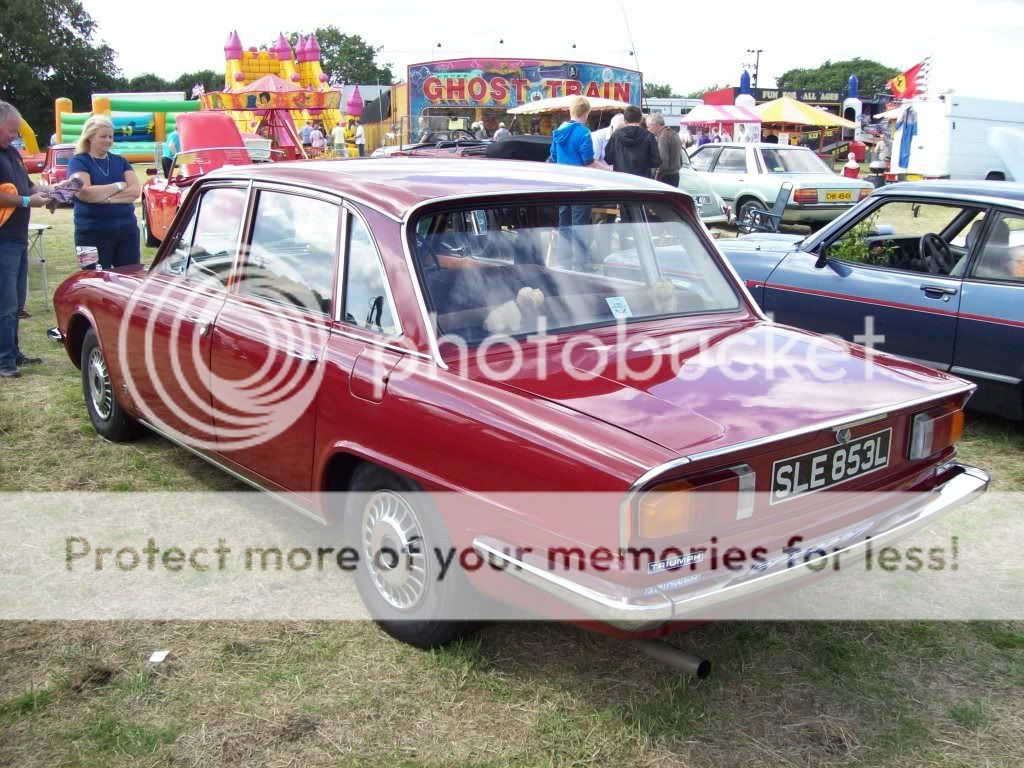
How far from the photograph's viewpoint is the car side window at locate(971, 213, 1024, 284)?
206 inches

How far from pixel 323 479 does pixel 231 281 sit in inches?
46.1

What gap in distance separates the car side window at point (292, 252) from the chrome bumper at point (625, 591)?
Result: 4.32 feet

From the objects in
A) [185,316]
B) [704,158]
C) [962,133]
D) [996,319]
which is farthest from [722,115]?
[185,316]

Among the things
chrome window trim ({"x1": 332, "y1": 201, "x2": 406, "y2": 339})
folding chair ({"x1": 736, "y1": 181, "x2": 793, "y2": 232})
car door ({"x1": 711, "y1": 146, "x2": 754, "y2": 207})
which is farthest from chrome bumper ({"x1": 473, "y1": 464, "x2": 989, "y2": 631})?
car door ({"x1": 711, "y1": 146, "x2": 754, "y2": 207})

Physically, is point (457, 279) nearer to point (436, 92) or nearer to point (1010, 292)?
point (1010, 292)

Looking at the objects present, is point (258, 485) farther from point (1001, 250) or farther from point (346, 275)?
point (1001, 250)

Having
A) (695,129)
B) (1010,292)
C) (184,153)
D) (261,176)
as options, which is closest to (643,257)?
(261,176)

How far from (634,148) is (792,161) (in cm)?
572

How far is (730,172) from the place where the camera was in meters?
15.6

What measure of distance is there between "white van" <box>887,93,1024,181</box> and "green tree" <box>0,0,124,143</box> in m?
46.6

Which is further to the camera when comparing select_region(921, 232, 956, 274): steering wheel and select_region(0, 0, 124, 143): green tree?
select_region(0, 0, 124, 143): green tree

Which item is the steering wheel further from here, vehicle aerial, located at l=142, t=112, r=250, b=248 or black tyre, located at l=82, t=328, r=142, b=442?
vehicle aerial, located at l=142, t=112, r=250, b=248

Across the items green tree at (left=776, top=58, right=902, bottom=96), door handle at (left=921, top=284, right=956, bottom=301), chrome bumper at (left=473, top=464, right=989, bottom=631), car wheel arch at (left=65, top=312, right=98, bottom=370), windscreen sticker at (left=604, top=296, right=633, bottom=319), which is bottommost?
chrome bumper at (left=473, top=464, right=989, bottom=631)

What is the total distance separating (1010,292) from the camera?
5.13 meters
